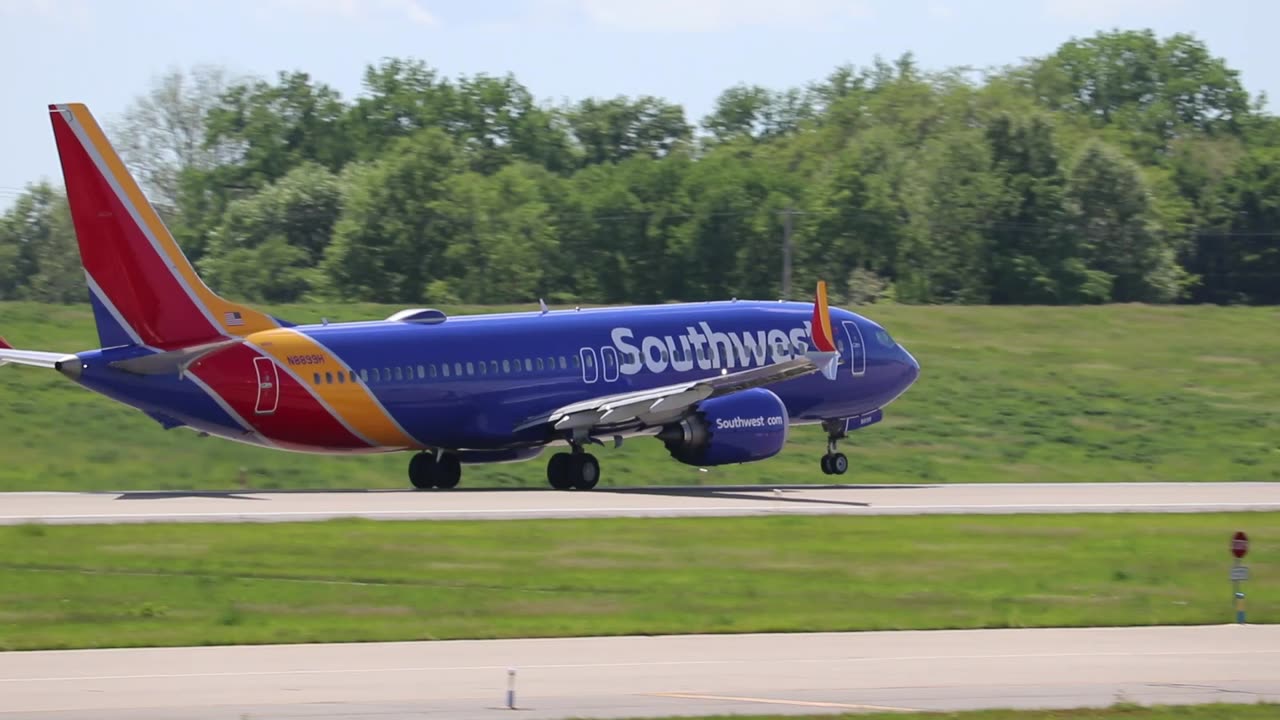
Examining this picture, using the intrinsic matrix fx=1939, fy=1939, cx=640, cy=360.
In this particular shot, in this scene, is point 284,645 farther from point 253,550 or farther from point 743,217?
point 743,217

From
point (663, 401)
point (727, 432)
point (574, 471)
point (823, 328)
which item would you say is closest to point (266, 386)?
point (574, 471)

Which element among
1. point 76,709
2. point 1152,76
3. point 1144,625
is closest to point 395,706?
point 76,709

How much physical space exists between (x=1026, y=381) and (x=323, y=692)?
49.8 m

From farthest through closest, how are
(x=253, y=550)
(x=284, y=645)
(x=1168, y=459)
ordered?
1. (x=1168, y=459)
2. (x=253, y=550)
3. (x=284, y=645)

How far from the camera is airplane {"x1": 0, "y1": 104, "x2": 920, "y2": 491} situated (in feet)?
113

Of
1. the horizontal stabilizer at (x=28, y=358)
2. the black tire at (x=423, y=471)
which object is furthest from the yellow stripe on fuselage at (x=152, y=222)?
the black tire at (x=423, y=471)

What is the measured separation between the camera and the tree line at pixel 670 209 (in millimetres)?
91062

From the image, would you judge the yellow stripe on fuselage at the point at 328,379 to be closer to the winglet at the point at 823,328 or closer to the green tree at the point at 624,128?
the winglet at the point at 823,328

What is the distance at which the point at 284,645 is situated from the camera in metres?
20.1

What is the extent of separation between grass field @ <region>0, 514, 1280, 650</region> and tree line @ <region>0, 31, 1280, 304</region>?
188 feet

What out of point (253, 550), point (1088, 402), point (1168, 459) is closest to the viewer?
point (253, 550)

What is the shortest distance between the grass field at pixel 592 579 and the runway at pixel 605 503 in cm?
164

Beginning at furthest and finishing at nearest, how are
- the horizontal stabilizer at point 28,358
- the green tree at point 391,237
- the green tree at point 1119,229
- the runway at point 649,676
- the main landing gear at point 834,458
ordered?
the green tree at point 1119,229 → the green tree at point 391,237 → the main landing gear at point 834,458 → the horizontal stabilizer at point 28,358 → the runway at point 649,676

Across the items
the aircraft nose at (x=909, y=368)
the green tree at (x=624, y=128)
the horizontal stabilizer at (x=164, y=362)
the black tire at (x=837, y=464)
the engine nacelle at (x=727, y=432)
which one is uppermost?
the green tree at (x=624, y=128)
